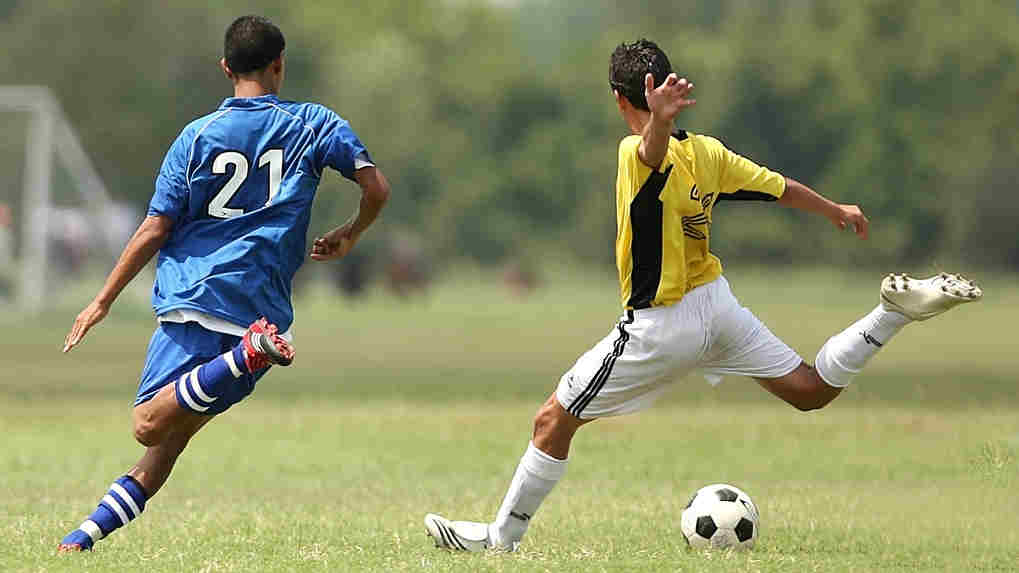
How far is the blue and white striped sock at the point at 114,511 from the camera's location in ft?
23.0

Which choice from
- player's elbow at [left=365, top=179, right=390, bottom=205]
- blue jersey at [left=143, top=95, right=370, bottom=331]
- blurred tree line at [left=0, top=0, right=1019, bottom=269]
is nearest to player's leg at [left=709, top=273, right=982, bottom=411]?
player's elbow at [left=365, top=179, right=390, bottom=205]

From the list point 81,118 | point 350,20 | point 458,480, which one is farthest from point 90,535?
point 350,20

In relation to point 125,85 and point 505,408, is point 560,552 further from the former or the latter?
point 125,85

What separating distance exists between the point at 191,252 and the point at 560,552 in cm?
190

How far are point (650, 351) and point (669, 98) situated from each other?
1072 mm

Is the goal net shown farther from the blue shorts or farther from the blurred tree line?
the blurred tree line

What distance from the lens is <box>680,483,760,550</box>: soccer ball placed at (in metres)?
7.46

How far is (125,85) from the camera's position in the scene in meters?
63.2

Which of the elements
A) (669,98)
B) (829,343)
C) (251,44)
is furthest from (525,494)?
(251,44)

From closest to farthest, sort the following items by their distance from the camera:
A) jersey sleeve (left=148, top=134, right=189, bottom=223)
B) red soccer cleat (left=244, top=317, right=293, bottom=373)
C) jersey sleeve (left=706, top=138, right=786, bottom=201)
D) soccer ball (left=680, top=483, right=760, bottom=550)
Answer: red soccer cleat (left=244, top=317, right=293, bottom=373), jersey sleeve (left=148, top=134, right=189, bottom=223), jersey sleeve (left=706, top=138, right=786, bottom=201), soccer ball (left=680, top=483, right=760, bottom=550)

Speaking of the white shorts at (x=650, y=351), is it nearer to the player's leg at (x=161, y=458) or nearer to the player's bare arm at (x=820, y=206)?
the player's bare arm at (x=820, y=206)

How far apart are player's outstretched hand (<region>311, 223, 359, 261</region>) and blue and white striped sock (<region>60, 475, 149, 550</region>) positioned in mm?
1164

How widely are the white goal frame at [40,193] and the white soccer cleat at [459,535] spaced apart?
23.2 metres

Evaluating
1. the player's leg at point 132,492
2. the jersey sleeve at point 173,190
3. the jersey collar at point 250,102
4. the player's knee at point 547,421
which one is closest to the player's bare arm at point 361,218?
the jersey collar at point 250,102
